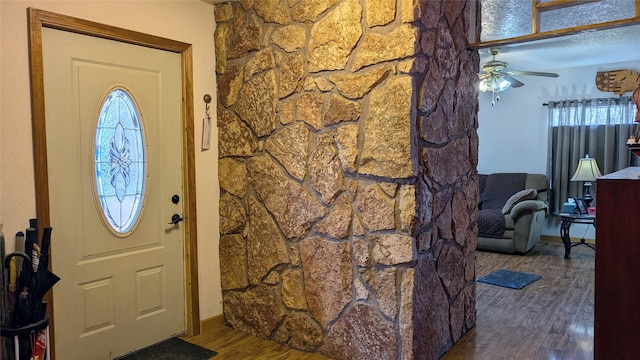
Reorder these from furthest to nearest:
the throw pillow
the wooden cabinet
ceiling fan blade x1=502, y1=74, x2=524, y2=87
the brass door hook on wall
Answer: the throw pillow < ceiling fan blade x1=502, y1=74, x2=524, y2=87 < the brass door hook on wall < the wooden cabinet

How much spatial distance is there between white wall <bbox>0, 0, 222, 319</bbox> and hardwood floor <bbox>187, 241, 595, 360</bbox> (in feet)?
1.39

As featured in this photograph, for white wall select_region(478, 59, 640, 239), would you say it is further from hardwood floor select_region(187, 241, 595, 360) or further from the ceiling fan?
hardwood floor select_region(187, 241, 595, 360)

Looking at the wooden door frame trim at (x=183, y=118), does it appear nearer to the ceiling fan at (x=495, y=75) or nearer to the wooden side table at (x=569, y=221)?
the ceiling fan at (x=495, y=75)

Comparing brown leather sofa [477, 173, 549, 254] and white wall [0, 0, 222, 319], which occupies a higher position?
white wall [0, 0, 222, 319]

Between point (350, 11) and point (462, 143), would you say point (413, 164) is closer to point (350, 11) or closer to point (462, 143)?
point (462, 143)

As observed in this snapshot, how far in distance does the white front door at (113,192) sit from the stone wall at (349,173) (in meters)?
0.43

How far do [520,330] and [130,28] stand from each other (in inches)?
131

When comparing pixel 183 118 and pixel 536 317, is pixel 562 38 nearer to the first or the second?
pixel 536 317

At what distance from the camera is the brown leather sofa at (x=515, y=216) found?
5.53m

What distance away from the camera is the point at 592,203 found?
596 centimetres

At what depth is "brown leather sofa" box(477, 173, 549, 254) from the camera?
218 inches

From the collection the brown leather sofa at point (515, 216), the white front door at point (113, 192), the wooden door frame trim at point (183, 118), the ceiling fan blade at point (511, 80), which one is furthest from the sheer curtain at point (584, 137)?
the white front door at point (113, 192)

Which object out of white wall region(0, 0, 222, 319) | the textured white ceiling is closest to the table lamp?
the textured white ceiling

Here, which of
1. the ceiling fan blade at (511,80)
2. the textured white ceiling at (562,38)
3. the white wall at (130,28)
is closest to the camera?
the white wall at (130,28)
